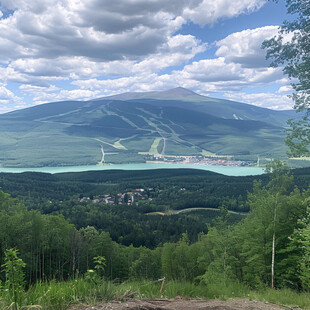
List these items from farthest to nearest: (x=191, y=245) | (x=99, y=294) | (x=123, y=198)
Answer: (x=123, y=198) → (x=191, y=245) → (x=99, y=294)

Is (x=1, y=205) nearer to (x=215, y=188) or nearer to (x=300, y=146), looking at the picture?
(x=300, y=146)

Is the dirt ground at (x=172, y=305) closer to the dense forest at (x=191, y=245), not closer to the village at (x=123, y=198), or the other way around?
the dense forest at (x=191, y=245)

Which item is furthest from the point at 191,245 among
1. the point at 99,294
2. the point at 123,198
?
the point at 123,198

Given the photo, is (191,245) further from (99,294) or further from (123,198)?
(123,198)

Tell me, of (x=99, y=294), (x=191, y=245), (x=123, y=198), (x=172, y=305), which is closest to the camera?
(x=172, y=305)

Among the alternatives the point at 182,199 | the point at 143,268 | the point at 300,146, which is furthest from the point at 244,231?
the point at 182,199

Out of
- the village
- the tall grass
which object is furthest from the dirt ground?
the village

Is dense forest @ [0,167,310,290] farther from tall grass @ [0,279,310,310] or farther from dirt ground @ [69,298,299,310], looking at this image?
dirt ground @ [69,298,299,310]

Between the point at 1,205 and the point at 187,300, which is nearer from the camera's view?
the point at 187,300

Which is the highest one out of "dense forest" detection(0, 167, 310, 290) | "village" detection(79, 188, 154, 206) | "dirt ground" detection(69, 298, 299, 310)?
"dirt ground" detection(69, 298, 299, 310)
